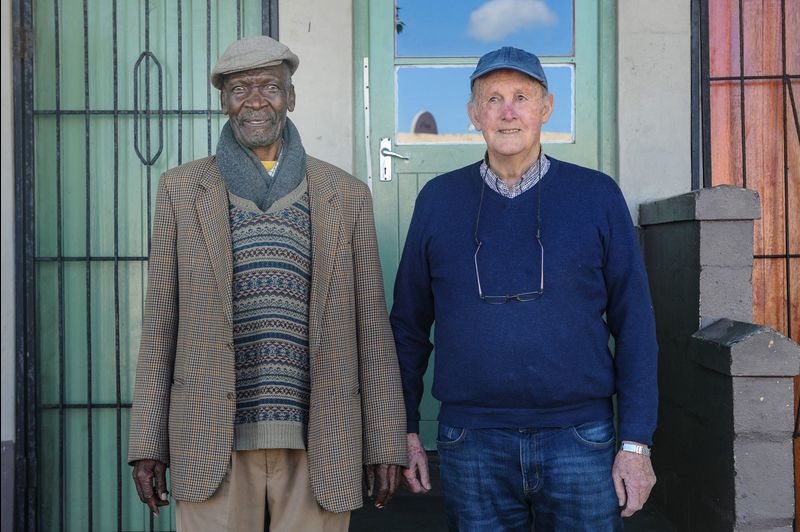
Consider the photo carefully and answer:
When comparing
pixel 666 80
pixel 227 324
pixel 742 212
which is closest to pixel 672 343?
pixel 742 212

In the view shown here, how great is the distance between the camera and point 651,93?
4355 millimetres

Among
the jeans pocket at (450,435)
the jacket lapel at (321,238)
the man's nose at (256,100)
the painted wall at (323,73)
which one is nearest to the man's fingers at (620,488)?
the jeans pocket at (450,435)

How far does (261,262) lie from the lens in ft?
8.67

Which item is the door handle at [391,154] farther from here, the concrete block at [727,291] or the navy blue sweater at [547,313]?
the navy blue sweater at [547,313]

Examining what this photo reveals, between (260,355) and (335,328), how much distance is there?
245 mm

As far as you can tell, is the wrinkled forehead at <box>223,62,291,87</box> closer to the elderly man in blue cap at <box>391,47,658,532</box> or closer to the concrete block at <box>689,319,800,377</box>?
the elderly man in blue cap at <box>391,47,658,532</box>

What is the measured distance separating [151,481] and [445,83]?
263cm

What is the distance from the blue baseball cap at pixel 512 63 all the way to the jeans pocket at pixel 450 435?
42.0 inches

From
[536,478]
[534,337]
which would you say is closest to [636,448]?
[536,478]

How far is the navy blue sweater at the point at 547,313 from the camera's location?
252cm

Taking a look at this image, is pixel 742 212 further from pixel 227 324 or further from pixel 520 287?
pixel 227 324

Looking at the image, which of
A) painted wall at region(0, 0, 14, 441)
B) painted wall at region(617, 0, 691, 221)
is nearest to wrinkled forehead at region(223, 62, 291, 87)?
painted wall at region(0, 0, 14, 441)

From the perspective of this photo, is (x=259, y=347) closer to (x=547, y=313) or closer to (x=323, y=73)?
(x=547, y=313)

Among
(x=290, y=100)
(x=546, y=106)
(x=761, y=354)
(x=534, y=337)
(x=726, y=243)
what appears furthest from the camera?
(x=726, y=243)
